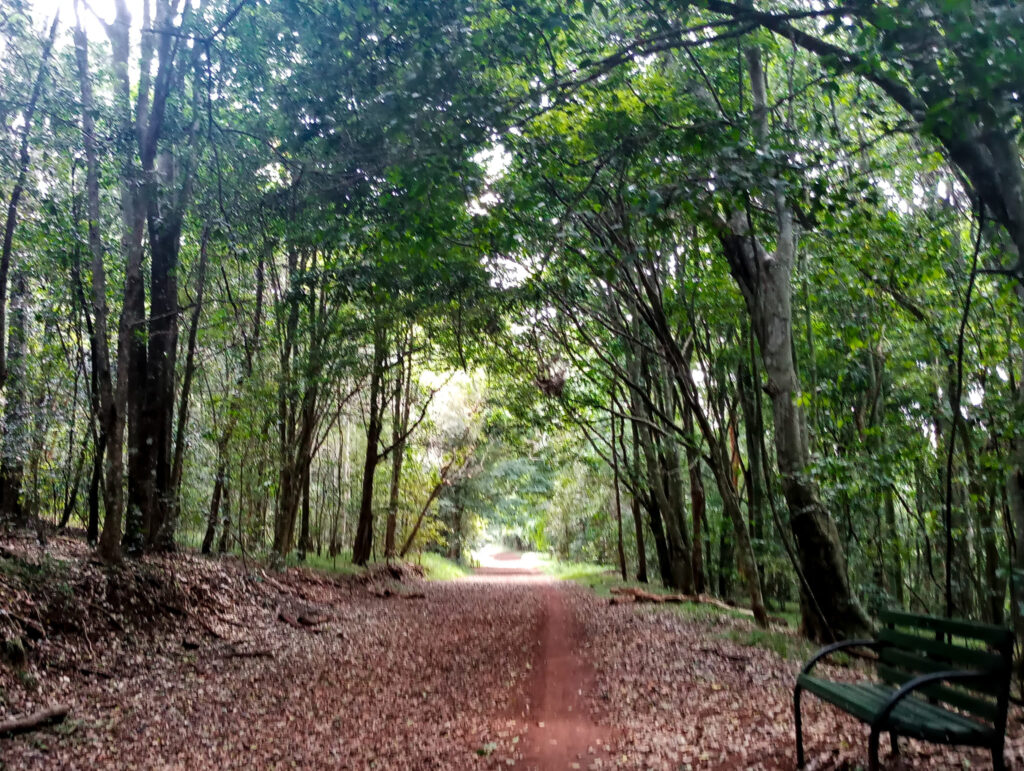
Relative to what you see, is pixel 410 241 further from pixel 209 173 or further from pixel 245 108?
pixel 209 173

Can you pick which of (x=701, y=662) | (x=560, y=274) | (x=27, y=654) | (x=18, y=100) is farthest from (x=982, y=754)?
(x=18, y=100)

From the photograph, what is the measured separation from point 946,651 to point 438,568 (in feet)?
77.1

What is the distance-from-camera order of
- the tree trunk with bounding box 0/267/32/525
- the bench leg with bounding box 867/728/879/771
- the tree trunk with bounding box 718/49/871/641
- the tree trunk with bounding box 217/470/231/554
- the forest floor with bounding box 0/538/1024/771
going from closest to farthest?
the bench leg with bounding box 867/728/879/771
the forest floor with bounding box 0/538/1024/771
the tree trunk with bounding box 718/49/871/641
the tree trunk with bounding box 0/267/32/525
the tree trunk with bounding box 217/470/231/554

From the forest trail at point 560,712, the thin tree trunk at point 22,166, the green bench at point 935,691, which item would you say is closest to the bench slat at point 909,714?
the green bench at point 935,691

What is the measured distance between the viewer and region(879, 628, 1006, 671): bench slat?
339 cm

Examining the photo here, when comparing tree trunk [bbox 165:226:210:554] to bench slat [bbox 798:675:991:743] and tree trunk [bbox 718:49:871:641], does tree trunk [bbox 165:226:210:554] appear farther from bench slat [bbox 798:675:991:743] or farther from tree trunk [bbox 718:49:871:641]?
bench slat [bbox 798:675:991:743]

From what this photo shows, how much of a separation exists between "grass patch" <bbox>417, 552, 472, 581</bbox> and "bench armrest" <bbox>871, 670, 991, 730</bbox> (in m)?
20.2

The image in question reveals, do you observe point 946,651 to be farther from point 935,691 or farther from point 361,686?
point 361,686

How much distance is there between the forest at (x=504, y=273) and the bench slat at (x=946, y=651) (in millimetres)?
733

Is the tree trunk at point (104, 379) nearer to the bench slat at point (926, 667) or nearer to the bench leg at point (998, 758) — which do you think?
the bench slat at point (926, 667)

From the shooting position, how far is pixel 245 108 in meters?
8.12

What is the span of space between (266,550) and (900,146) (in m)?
13.9

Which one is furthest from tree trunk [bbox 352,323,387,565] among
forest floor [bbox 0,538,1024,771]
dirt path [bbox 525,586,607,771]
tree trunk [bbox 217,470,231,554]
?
dirt path [bbox 525,586,607,771]

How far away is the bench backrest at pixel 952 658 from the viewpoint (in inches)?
133
